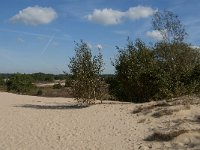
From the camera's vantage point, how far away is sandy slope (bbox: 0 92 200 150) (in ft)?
39.6

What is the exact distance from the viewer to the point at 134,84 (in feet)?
81.4

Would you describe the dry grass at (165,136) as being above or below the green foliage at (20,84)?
below

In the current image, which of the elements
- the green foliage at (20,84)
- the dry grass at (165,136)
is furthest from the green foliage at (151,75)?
the green foliage at (20,84)

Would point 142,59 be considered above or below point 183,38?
below

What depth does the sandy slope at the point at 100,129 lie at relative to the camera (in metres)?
12.1

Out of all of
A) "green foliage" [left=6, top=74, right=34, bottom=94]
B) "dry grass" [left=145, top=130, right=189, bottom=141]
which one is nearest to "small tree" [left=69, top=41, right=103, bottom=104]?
"dry grass" [left=145, top=130, right=189, bottom=141]

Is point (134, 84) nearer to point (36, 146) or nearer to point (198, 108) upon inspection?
point (198, 108)

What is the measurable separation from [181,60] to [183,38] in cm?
204

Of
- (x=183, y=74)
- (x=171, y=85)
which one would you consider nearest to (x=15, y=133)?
→ (x=171, y=85)

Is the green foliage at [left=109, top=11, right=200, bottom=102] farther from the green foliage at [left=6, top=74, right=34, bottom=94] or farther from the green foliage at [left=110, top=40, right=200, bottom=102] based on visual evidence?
the green foliage at [left=6, top=74, right=34, bottom=94]

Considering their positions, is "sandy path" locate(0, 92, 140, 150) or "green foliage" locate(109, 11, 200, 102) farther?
"green foliage" locate(109, 11, 200, 102)

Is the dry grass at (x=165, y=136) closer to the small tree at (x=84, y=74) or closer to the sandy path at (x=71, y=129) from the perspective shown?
the sandy path at (x=71, y=129)

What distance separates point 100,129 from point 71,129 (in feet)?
3.86

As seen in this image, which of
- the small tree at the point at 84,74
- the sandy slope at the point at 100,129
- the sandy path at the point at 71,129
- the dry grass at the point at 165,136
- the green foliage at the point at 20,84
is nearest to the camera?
the dry grass at the point at 165,136
